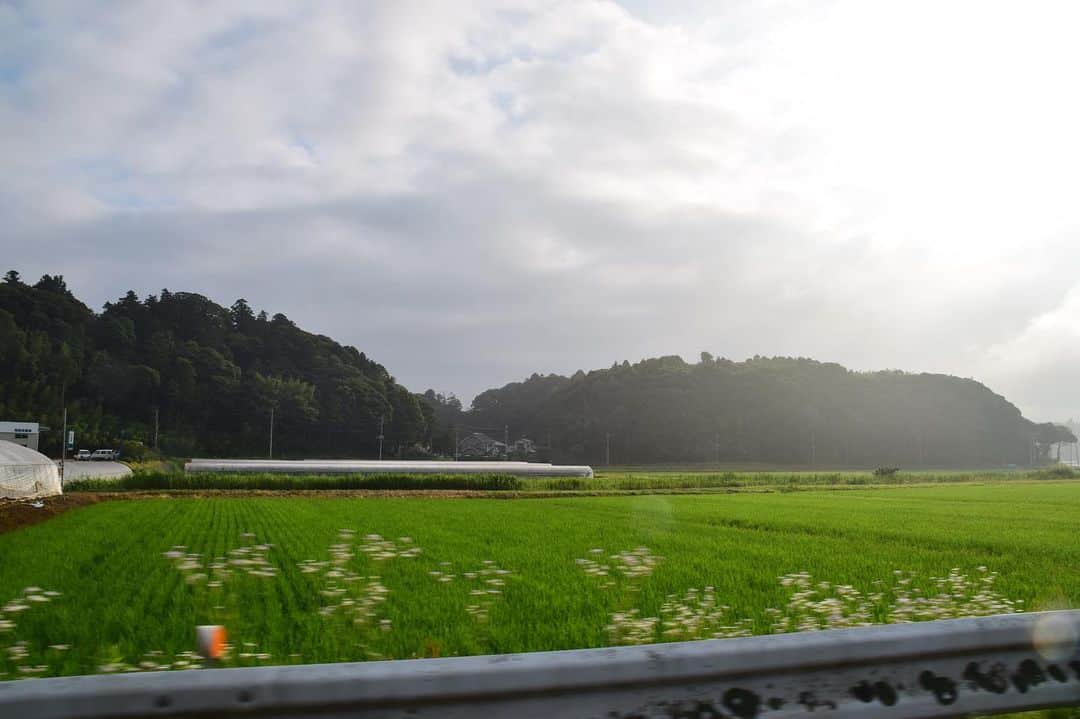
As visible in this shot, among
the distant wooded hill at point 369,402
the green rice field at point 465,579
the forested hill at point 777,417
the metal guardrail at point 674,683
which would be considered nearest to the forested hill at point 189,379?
the distant wooded hill at point 369,402

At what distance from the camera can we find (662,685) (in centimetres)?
242

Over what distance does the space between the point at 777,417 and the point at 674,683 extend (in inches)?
4359

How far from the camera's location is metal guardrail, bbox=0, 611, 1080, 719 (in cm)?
203

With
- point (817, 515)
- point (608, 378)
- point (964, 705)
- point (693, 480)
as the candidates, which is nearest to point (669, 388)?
point (608, 378)

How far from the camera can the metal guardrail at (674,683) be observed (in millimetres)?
2026

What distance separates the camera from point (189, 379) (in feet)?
291

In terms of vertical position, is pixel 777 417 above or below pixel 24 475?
above

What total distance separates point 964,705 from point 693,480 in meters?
46.9

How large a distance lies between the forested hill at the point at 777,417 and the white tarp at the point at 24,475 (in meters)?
78.4

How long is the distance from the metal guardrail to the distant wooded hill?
81293 millimetres

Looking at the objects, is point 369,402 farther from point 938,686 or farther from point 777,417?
point 938,686

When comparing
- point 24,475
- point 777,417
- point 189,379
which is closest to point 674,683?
point 24,475

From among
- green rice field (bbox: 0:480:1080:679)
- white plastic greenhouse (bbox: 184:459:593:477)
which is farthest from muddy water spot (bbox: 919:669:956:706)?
white plastic greenhouse (bbox: 184:459:593:477)

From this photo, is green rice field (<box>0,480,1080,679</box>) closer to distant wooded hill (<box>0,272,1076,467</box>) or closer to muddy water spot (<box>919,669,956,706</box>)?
muddy water spot (<box>919,669,956,706</box>)
